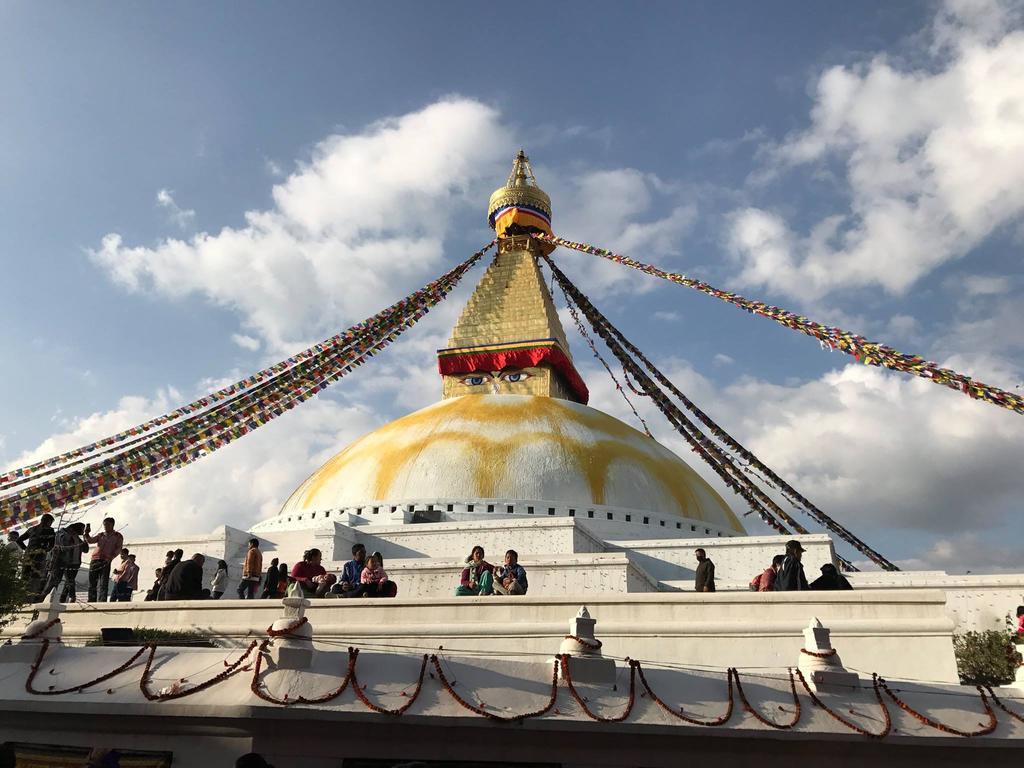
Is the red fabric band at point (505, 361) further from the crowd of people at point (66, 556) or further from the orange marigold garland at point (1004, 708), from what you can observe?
the orange marigold garland at point (1004, 708)

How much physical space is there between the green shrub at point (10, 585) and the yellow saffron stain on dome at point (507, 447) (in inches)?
360

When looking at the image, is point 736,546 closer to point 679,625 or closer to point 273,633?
point 679,625

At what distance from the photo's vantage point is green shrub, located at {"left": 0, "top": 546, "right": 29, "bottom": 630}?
7410 millimetres

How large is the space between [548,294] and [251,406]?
12594mm

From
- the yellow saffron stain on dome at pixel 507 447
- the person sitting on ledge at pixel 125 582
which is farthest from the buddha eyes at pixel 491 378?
the person sitting on ledge at pixel 125 582

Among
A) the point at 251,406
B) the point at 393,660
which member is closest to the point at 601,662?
the point at 393,660

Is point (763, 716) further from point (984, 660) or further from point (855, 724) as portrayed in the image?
point (984, 660)

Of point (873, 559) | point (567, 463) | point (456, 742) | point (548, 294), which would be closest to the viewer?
point (456, 742)

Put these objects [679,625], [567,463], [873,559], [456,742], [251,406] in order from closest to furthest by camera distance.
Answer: [456,742]
[679,625]
[251,406]
[567,463]
[873,559]

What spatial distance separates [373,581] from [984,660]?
6.36 meters

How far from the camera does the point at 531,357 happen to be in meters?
22.9

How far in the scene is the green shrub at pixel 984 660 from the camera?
24.3 ft

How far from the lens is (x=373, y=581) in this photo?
920cm

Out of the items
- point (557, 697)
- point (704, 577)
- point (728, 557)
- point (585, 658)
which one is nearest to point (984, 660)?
point (704, 577)
